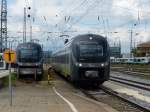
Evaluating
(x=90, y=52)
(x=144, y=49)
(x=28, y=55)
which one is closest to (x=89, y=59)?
(x=90, y=52)

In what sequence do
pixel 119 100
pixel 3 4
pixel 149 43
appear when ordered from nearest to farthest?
pixel 119 100 → pixel 3 4 → pixel 149 43

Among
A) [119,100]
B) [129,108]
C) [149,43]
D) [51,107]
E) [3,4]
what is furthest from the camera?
[149,43]

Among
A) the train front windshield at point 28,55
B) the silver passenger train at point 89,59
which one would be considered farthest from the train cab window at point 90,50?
the train front windshield at point 28,55

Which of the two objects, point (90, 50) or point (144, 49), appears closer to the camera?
point (90, 50)

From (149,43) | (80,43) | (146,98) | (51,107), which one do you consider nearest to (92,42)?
(80,43)

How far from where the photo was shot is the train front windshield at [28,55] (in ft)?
124

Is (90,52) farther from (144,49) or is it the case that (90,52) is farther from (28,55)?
(144,49)

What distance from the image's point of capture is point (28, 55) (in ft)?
124

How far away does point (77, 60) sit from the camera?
28219 mm

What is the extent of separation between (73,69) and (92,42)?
7.17 ft

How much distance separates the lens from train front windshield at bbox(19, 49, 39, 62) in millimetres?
37656

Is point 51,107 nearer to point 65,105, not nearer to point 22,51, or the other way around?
point 65,105

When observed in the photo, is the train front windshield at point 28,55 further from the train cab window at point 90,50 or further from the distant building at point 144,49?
the distant building at point 144,49

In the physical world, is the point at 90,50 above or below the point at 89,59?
above
